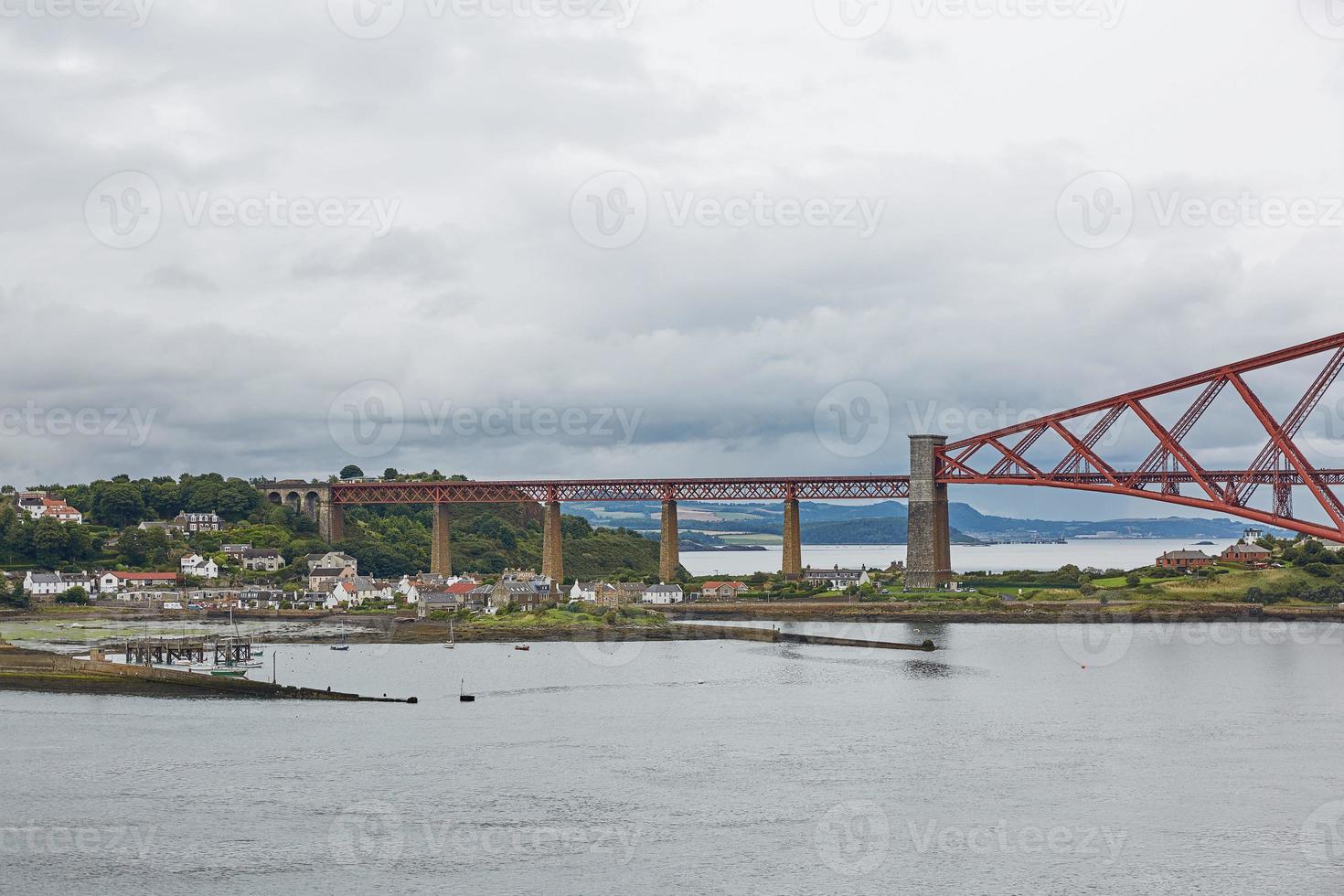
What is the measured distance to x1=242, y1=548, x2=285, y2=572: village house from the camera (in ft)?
456

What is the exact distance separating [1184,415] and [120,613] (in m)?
81.1

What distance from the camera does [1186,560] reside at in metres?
132

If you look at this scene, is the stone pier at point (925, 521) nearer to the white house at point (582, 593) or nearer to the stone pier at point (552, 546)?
the white house at point (582, 593)

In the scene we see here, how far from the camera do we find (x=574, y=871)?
34469 mm

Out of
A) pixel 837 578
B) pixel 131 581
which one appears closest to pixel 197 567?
pixel 131 581

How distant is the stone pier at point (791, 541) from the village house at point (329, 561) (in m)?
41.9

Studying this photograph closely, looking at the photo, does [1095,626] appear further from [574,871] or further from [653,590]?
[574,871]

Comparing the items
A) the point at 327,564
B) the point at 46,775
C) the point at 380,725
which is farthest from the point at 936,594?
the point at 46,775
